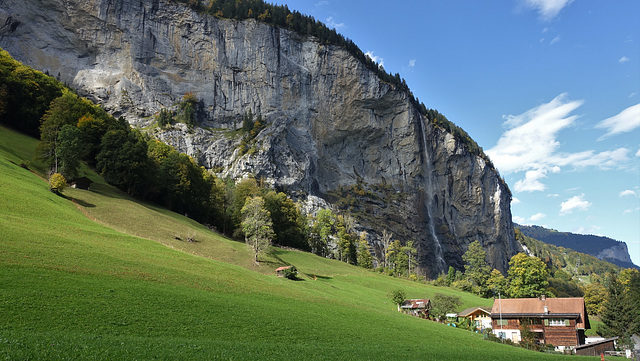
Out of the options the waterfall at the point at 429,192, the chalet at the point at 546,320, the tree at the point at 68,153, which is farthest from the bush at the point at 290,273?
the waterfall at the point at 429,192

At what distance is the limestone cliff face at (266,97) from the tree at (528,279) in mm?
52634

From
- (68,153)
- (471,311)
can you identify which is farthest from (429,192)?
(68,153)

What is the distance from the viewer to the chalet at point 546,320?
1805 inches

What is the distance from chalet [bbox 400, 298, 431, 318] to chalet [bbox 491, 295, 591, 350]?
8.63m

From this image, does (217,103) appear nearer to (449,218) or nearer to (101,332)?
(449,218)

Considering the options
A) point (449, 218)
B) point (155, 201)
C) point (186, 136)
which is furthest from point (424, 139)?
point (155, 201)

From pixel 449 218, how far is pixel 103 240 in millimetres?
134687

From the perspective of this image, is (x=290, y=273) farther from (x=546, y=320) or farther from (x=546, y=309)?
(x=546, y=320)

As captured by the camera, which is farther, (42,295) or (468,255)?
(468,255)

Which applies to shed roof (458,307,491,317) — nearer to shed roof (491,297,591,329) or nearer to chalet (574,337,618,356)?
shed roof (491,297,591,329)

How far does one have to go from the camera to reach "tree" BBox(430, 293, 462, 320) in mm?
Result: 49062

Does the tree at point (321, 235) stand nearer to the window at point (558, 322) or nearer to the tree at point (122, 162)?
the tree at point (122, 162)

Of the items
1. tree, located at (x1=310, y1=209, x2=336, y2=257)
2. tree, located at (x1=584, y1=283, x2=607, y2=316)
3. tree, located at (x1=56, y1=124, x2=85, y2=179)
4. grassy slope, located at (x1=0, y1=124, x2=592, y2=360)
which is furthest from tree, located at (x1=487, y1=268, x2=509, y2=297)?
tree, located at (x1=56, y1=124, x2=85, y2=179)

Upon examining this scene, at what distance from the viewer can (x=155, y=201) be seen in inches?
2694
